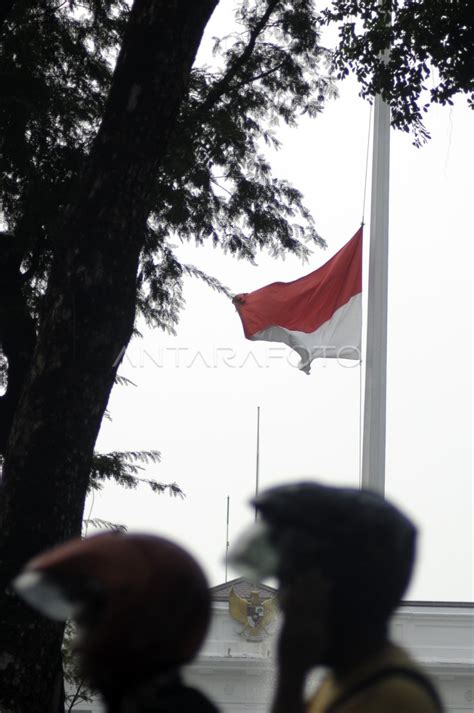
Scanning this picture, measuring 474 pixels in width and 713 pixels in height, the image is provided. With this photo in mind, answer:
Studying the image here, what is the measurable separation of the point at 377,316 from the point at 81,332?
5914 mm

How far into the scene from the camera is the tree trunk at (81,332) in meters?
5.07

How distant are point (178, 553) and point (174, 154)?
25.2 feet

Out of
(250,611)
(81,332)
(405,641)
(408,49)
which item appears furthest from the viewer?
(405,641)

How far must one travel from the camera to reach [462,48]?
8297 mm

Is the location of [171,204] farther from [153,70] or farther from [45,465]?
[45,465]

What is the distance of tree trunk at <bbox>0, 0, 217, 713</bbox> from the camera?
507 centimetres

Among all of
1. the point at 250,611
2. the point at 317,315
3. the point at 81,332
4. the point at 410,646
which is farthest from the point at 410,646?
the point at 81,332

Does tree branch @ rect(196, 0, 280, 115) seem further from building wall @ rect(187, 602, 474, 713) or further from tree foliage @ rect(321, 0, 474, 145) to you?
building wall @ rect(187, 602, 474, 713)

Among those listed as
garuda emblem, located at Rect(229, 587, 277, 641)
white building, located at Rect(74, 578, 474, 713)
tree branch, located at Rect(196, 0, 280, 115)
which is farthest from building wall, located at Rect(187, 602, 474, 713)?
tree branch, located at Rect(196, 0, 280, 115)

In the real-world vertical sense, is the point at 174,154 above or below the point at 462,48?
below

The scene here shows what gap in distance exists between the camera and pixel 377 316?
1084 cm

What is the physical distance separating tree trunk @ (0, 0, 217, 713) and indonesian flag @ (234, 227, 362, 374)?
5.51 metres

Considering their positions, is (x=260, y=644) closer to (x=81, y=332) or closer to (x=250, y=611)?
(x=250, y=611)

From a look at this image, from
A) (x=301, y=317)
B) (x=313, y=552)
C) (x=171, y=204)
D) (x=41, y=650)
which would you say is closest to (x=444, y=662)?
(x=301, y=317)
